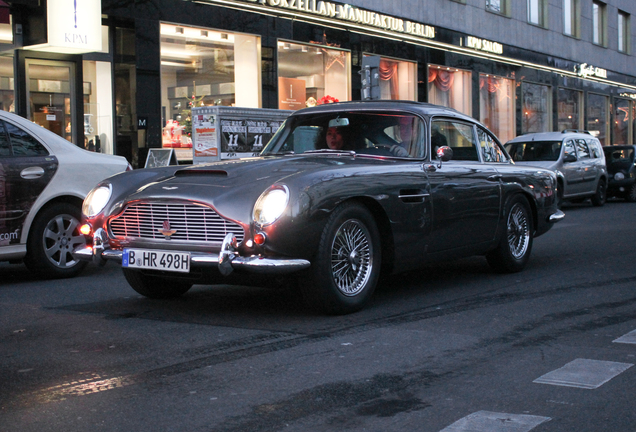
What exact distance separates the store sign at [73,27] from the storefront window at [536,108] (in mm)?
20656

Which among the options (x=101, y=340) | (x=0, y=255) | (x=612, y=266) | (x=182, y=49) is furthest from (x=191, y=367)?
(x=182, y=49)

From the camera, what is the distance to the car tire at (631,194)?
22234 millimetres

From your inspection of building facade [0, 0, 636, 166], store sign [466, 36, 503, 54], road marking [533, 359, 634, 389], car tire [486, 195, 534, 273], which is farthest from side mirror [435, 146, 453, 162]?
store sign [466, 36, 503, 54]

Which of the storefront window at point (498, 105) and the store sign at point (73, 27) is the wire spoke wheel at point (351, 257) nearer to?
the store sign at point (73, 27)

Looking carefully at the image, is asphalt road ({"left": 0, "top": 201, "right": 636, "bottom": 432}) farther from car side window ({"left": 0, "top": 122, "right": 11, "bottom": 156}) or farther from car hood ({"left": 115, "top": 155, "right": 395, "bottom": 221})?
car side window ({"left": 0, "top": 122, "right": 11, "bottom": 156})

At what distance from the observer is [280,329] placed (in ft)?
17.9

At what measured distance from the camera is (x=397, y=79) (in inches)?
995

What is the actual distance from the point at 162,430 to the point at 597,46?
128 feet

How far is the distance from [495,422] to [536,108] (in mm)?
31362

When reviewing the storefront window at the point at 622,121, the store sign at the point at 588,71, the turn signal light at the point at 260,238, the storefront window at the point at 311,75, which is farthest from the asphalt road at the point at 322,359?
the storefront window at the point at 622,121

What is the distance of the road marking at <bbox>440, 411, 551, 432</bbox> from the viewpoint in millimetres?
3434

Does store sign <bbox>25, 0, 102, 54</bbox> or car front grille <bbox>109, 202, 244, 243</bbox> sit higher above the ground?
store sign <bbox>25, 0, 102, 54</bbox>

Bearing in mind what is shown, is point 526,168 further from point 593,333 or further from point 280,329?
point 280,329

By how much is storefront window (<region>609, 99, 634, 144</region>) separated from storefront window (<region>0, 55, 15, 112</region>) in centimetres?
3334
